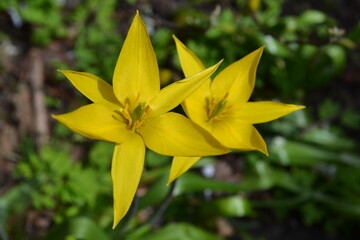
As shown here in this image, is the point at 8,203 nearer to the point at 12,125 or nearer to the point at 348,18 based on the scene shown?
the point at 12,125

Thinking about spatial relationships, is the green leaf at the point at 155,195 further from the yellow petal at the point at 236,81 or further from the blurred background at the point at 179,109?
the yellow petal at the point at 236,81

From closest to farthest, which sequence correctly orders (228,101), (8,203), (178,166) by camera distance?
1. (178,166)
2. (228,101)
3. (8,203)

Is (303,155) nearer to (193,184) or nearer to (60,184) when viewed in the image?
(193,184)

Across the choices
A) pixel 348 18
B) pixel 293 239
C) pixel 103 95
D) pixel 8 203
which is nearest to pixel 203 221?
pixel 293 239

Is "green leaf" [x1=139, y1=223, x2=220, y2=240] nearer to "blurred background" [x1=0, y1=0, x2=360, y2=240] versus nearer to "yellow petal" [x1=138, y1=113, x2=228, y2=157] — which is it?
"blurred background" [x1=0, y1=0, x2=360, y2=240]

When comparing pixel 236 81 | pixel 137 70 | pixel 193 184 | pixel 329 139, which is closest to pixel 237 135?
pixel 236 81

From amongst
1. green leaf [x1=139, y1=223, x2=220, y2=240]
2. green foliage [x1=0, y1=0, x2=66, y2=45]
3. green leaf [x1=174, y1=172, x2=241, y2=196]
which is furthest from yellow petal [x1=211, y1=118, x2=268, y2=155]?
green foliage [x1=0, y1=0, x2=66, y2=45]
